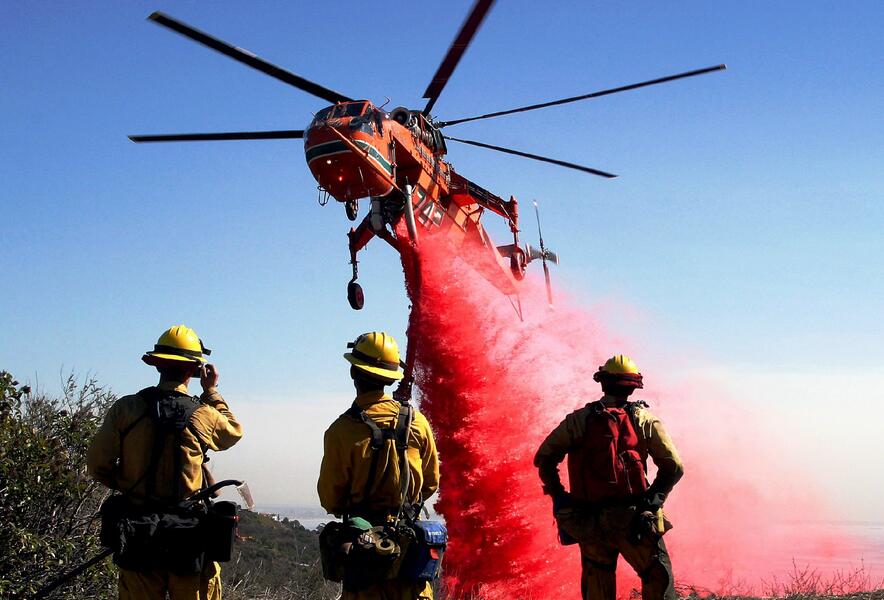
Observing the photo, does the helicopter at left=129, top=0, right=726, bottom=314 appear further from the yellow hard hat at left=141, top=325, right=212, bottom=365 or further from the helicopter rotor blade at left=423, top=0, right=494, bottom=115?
the yellow hard hat at left=141, top=325, right=212, bottom=365

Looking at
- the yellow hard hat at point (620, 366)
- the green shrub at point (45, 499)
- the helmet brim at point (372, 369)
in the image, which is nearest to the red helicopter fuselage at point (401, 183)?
the green shrub at point (45, 499)

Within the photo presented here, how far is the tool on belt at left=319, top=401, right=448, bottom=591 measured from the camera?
15.4 ft

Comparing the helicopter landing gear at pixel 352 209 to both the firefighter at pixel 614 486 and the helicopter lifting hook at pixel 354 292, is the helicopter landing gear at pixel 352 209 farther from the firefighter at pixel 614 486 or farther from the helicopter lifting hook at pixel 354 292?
the firefighter at pixel 614 486

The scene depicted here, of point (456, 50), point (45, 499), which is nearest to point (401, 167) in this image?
point (456, 50)

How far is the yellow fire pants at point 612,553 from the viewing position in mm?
5984

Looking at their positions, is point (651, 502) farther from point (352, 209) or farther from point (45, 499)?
point (352, 209)

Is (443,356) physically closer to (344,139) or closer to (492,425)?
(492,425)

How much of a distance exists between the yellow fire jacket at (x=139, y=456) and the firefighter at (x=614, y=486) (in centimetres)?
255

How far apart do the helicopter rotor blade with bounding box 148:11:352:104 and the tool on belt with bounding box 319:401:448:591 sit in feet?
34.1

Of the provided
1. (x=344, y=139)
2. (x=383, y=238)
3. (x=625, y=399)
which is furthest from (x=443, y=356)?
(x=625, y=399)

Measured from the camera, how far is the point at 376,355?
5.14m

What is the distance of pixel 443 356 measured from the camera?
655 inches

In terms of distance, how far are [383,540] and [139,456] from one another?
5.78ft

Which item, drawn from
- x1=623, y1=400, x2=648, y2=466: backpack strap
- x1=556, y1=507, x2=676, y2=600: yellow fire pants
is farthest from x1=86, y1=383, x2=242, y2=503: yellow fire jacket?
x1=623, y1=400, x2=648, y2=466: backpack strap
